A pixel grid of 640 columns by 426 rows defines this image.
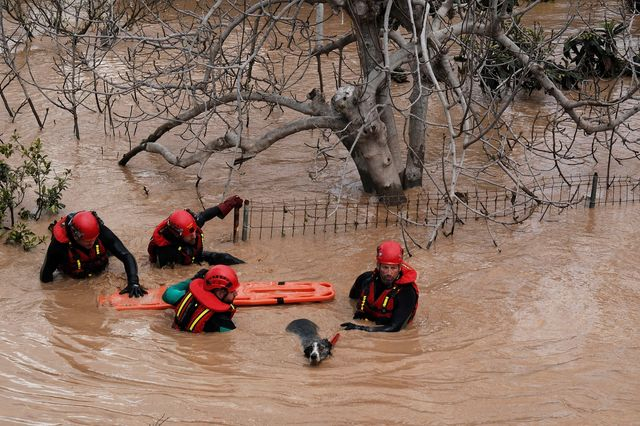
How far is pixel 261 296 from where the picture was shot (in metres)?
8.45

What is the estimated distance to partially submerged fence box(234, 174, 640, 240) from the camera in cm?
1020

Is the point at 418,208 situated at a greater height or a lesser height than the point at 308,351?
greater

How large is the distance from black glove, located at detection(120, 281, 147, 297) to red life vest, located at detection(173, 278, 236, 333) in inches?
24.4

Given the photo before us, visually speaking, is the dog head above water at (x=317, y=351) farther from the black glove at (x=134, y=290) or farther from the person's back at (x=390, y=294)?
the black glove at (x=134, y=290)

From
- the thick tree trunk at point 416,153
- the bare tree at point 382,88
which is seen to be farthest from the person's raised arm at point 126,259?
the thick tree trunk at point 416,153

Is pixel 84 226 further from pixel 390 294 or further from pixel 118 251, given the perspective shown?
pixel 390 294

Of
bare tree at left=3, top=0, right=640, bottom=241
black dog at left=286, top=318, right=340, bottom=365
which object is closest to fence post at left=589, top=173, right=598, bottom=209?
bare tree at left=3, top=0, right=640, bottom=241

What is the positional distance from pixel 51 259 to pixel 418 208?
4281 mm

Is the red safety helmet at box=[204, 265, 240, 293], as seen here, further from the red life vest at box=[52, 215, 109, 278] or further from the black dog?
the red life vest at box=[52, 215, 109, 278]

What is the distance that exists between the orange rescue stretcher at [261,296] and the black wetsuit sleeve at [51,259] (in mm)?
588

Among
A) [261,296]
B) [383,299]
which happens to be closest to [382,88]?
[261,296]

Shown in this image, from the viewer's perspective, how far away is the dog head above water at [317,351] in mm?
7176

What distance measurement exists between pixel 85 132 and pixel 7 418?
7.64m

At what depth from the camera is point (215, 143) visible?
35.7 feet
